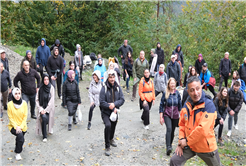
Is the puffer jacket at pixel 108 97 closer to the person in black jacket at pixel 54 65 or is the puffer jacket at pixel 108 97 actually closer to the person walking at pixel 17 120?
the person walking at pixel 17 120

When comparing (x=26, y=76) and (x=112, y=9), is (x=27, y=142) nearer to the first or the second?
(x=26, y=76)

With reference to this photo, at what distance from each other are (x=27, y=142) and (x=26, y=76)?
242 cm

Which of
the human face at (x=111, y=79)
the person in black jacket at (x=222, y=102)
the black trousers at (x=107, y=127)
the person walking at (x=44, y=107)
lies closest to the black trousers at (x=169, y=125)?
the black trousers at (x=107, y=127)

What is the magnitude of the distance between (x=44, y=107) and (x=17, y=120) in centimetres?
129

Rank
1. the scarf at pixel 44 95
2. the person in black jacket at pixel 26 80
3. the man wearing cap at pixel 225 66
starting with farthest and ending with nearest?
the man wearing cap at pixel 225 66
the person in black jacket at pixel 26 80
the scarf at pixel 44 95

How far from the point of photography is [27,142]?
7.08 meters

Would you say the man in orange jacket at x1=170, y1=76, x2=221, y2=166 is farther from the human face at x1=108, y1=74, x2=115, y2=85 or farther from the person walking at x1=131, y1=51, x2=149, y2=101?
the person walking at x1=131, y1=51, x2=149, y2=101

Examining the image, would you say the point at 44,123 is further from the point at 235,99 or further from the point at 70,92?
the point at 235,99

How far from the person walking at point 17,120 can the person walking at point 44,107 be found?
0.99 metres

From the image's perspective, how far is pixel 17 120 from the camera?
6.17 meters

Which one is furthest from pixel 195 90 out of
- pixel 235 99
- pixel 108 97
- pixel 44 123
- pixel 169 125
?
pixel 235 99

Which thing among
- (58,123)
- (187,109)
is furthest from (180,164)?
(58,123)

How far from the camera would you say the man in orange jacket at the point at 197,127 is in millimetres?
3697

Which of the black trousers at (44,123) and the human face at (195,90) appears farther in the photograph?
the black trousers at (44,123)
